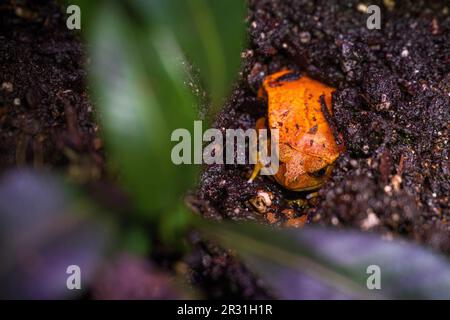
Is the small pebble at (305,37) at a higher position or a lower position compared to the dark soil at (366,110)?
higher

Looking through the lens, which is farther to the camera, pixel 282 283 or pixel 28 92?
pixel 28 92

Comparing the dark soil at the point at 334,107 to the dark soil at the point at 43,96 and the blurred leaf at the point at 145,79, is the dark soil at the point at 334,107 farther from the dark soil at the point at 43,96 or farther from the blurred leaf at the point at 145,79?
the blurred leaf at the point at 145,79

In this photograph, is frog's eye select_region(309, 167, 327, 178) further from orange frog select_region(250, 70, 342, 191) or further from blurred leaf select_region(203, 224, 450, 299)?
blurred leaf select_region(203, 224, 450, 299)

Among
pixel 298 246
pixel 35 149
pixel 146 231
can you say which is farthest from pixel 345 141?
pixel 35 149

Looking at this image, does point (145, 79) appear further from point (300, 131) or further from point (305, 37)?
point (305, 37)

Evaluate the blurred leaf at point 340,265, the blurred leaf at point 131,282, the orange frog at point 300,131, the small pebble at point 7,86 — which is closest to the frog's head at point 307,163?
the orange frog at point 300,131

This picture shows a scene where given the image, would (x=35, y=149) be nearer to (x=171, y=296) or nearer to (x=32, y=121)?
(x=32, y=121)
